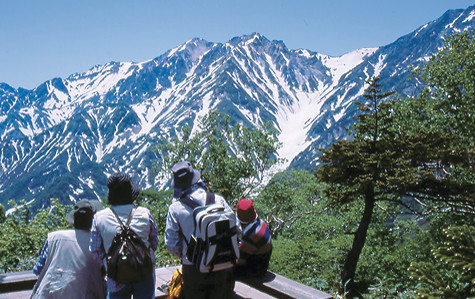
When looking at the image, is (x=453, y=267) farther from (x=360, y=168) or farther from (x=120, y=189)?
(x=360, y=168)

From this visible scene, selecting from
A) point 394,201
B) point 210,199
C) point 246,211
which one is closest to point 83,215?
point 210,199

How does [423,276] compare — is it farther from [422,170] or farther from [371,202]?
[371,202]

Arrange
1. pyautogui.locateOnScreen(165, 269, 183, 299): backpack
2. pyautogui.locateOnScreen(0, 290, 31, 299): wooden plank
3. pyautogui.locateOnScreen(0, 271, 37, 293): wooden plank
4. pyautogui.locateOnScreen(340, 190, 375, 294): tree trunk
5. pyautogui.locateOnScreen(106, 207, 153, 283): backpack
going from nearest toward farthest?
pyautogui.locateOnScreen(106, 207, 153, 283): backpack, pyautogui.locateOnScreen(165, 269, 183, 299): backpack, pyautogui.locateOnScreen(0, 290, 31, 299): wooden plank, pyautogui.locateOnScreen(0, 271, 37, 293): wooden plank, pyautogui.locateOnScreen(340, 190, 375, 294): tree trunk

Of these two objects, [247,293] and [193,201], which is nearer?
[193,201]

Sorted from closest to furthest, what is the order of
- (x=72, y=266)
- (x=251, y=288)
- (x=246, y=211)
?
(x=72, y=266), (x=246, y=211), (x=251, y=288)

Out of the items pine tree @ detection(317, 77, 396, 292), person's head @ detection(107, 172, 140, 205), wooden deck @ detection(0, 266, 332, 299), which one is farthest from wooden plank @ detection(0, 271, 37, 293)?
pine tree @ detection(317, 77, 396, 292)

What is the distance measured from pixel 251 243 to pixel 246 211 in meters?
0.63

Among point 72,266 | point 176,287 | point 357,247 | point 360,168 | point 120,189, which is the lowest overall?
point 357,247

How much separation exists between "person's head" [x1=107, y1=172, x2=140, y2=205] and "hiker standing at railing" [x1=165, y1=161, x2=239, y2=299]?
54cm

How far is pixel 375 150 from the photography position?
558 inches

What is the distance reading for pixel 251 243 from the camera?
6.17 m

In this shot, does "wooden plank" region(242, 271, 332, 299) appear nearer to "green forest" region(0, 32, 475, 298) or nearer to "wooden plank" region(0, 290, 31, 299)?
"green forest" region(0, 32, 475, 298)

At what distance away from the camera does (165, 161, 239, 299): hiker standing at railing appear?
452 centimetres

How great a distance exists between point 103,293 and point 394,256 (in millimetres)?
18221
